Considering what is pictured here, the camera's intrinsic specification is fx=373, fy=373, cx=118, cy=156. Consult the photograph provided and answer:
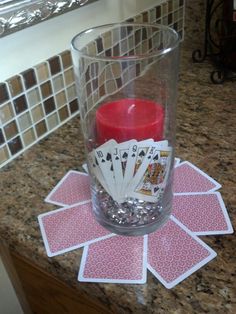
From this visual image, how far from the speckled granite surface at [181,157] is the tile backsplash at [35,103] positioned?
25mm

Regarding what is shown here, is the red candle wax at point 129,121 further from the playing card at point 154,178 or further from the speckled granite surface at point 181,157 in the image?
the speckled granite surface at point 181,157

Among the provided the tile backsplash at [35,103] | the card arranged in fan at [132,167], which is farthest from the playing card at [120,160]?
the tile backsplash at [35,103]

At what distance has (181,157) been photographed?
667 mm

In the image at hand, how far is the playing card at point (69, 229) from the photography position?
1.68 feet

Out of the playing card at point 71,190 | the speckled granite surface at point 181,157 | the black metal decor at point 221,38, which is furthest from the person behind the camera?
the black metal decor at point 221,38

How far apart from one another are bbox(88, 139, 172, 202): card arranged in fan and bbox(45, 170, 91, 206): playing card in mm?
93

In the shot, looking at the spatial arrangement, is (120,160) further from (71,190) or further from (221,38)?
(221,38)

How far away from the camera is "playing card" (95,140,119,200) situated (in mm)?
472

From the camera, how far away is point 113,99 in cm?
57

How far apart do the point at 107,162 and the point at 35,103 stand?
278mm

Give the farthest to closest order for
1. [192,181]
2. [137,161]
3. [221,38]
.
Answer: [221,38] < [192,181] < [137,161]

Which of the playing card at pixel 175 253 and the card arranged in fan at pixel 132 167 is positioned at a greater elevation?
the card arranged in fan at pixel 132 167

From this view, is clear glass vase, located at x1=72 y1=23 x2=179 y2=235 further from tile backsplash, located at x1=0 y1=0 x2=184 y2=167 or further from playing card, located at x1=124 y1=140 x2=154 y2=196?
tile backsplash, located at x1=0 y1=0 x2=184 y2=167

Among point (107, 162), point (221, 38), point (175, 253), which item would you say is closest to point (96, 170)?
point (107, 162)
